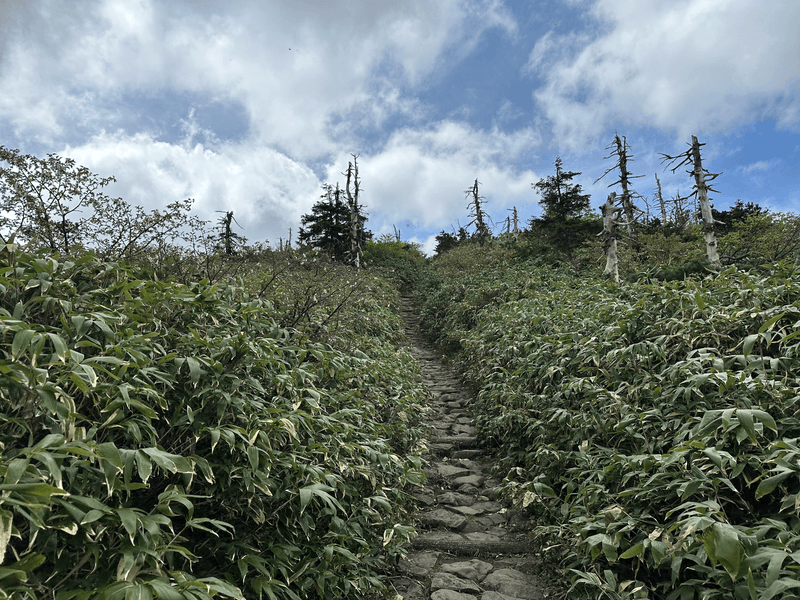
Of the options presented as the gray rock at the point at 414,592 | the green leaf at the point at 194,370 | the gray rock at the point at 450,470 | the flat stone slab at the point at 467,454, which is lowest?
the gray rock at the point at 414,592

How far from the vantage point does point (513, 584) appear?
11.4 feet

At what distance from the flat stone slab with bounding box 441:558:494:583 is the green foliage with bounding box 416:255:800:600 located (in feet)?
1.99

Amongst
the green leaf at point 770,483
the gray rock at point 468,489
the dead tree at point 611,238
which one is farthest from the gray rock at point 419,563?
the dead tree at point 611,238

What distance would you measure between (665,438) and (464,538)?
2128mm

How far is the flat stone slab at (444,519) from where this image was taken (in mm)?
4352

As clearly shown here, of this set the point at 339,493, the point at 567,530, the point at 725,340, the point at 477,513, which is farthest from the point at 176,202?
the point at 725,340

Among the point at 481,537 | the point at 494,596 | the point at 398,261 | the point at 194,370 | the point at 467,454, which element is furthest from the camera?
the point at 398,261

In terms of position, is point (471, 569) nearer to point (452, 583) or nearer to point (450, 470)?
point (452, 583)

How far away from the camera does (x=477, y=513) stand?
15.0 feet

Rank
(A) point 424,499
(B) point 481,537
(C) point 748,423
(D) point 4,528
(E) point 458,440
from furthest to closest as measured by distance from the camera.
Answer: (E) point 458,440 < (A) point 424,499 < (B) point 481,537 < (C) point 748,423 < (D) point 4,528

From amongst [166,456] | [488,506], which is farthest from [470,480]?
[166,456]

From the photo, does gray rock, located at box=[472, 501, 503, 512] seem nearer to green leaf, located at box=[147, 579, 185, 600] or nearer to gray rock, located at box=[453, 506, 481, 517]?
gray rock, located at box=[453, 506, 481, 517]

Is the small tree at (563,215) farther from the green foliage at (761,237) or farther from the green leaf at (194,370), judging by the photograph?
the green leaf at (194,370)

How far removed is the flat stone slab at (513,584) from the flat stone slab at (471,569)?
61 mm
